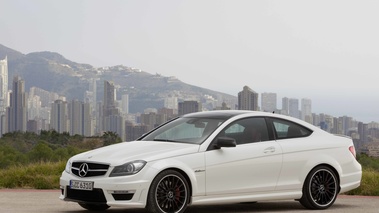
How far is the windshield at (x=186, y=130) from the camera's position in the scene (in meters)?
12.0

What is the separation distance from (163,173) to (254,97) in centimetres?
11479

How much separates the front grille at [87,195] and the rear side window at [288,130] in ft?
9.73

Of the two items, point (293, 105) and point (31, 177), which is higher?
point (293, 105)

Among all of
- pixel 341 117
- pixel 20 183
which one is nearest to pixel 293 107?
pixel 341 117

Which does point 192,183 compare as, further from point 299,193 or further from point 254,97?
point 254,97

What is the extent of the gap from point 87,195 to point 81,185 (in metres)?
0.15

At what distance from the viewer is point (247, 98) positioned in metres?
129

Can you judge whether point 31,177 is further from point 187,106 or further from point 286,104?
point 286,104

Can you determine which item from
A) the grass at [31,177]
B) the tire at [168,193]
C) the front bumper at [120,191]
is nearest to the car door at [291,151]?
the tire at [168,193]

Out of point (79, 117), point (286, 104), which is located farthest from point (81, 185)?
point (286, 104)

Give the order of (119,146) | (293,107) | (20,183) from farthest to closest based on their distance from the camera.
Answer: (293,107) < (20,183) < (119,146)

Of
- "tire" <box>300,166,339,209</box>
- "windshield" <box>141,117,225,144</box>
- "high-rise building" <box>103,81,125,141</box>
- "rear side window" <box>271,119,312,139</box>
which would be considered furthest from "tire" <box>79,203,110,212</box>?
"high-rise building" <box>103,81,125,141</box>

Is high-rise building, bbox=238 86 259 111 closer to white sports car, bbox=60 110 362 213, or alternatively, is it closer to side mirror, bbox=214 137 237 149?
white sports car, bbox=60 110 362 213

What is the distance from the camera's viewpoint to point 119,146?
470 inches
